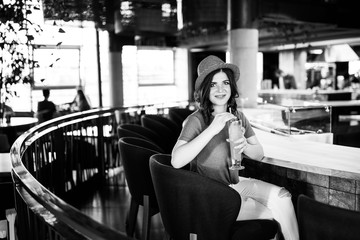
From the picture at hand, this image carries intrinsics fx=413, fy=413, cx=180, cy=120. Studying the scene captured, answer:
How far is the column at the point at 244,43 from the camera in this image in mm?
8027

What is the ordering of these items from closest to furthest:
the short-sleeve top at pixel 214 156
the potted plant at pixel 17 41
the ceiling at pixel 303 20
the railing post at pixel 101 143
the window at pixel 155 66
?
1. the short-sleeve top at pixel 214 156
2. the potted plant at pixel 17 41
3. the railing post at pixel 101 143
4. the ceiling at pixel 303 20
5. the window at pixel 155 66

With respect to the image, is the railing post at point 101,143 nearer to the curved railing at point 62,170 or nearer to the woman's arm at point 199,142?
the curved railing at point 62,170

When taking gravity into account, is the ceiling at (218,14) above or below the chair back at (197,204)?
above

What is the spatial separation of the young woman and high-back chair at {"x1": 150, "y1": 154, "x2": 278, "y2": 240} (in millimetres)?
90

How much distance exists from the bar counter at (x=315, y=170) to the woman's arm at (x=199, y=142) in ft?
1.60

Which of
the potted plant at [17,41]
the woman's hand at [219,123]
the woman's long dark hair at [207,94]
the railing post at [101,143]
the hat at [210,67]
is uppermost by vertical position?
the potted plant at [17,41]

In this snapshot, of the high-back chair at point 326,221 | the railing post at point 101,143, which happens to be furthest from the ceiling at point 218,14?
the high-back chair at point 326,221

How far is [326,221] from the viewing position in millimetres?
1446

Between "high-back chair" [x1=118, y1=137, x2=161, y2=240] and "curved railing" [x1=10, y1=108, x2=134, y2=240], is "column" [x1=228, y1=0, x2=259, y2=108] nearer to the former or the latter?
"curved railing" [x1=10, y1=108, x2=134, y2=240]

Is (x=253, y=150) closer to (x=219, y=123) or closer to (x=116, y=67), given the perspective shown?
(x=219, y=123)

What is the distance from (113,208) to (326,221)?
323cm

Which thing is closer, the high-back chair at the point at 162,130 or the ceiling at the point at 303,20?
the high-back chair at the point at 162,130

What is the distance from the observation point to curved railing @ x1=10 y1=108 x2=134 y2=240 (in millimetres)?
1225

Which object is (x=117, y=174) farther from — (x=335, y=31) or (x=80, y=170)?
(x=335, y=31)
